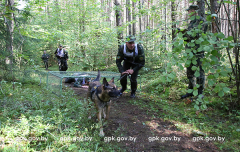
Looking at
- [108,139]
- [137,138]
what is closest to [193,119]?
[137,138]

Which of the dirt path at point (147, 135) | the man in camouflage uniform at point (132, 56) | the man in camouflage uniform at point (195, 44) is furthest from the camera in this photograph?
the man in camouflage uniform at point (132, 56)

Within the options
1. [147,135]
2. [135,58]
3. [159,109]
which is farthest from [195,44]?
[147,135]

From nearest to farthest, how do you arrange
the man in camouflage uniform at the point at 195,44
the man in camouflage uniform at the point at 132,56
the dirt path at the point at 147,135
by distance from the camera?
the man in camouflage uniform at the point at 195,44 → the dirt path at the point at 147,135 → the man in camouflage uniform at the point at 132,56

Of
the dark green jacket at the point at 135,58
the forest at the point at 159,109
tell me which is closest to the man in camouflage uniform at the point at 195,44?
the forest at the point at 159,109

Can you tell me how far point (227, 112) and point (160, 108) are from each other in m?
1.90

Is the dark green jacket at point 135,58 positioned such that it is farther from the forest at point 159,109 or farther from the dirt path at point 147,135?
the dirt path at point 147,135

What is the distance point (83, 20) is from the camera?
14.7 m

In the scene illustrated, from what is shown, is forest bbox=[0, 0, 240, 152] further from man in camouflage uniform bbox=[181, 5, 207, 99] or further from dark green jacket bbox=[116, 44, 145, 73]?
dark green jacket bbox=[116, 44, 145, 73]

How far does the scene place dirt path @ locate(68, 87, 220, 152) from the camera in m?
2.89

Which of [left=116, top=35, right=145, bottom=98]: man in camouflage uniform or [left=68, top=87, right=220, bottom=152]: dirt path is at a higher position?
[left=116, top=35, right=145, bottom=98]: man in camouflage uniform

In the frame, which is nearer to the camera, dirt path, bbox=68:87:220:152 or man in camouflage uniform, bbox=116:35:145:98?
dirt path, bbox=68:87:220:152

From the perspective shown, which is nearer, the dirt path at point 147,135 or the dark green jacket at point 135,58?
the dirt path at point 147,135

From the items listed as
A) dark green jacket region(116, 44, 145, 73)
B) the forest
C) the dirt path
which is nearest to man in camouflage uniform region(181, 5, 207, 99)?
the forest

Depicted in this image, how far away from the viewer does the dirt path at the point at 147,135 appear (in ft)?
9.47
